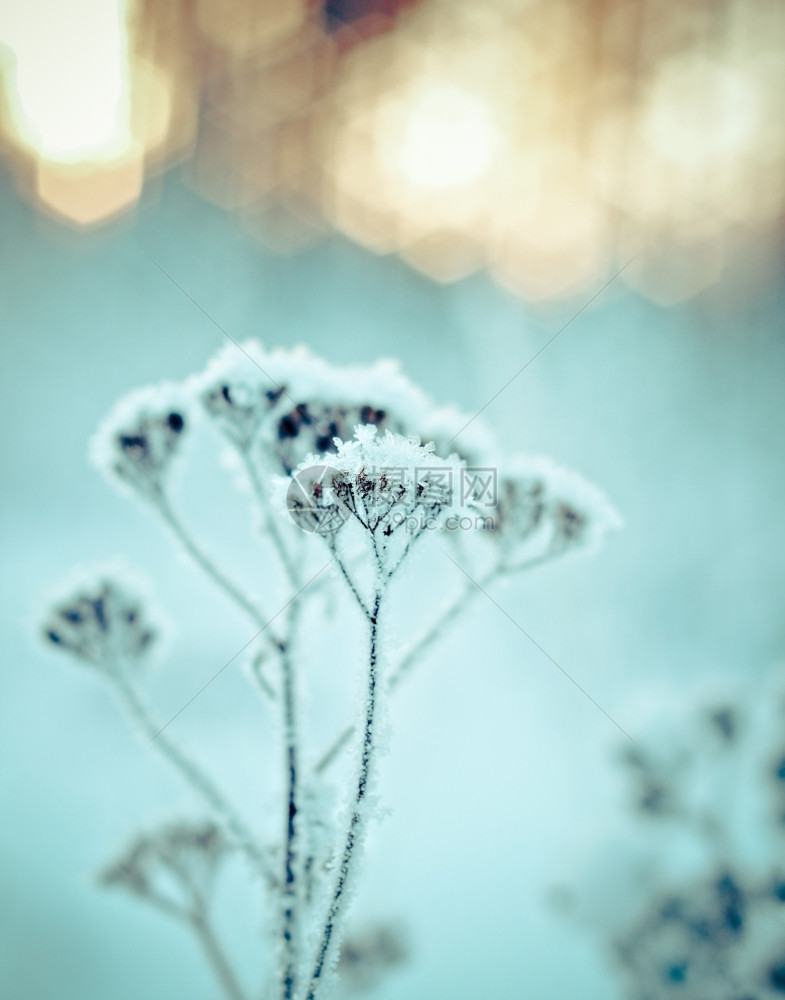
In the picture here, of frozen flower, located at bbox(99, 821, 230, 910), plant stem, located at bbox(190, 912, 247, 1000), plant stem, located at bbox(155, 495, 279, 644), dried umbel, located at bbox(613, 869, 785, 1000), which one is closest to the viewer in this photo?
plant stem, located at bbox(155, 495, 279, 644)

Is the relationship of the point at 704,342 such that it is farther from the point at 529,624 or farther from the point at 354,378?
the point at 354,378

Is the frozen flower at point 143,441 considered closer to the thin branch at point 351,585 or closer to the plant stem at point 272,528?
the plant stem at point 272,528

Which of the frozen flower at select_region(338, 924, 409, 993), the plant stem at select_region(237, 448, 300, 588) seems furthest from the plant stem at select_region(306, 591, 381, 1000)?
the frozen flower at select_region(338, 924, 409, 993)

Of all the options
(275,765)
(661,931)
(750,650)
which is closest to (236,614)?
(275,765)

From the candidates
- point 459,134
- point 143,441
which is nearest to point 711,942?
point 143,441

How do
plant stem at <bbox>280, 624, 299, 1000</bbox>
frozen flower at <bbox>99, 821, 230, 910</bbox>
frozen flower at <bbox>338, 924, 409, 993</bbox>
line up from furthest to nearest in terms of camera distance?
1. frozen flower at <bbox>338, 924, 409, 993</bbox>
2. frozen flower at <bbox>99, 821, 230, 910</bbox>
3. plant stem at <bbox>280, 624, 299, 1000</bbox>

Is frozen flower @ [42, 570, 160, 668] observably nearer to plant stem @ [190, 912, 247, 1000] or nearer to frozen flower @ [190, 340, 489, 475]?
frozen flower @ [190, 340, 489, 475]
